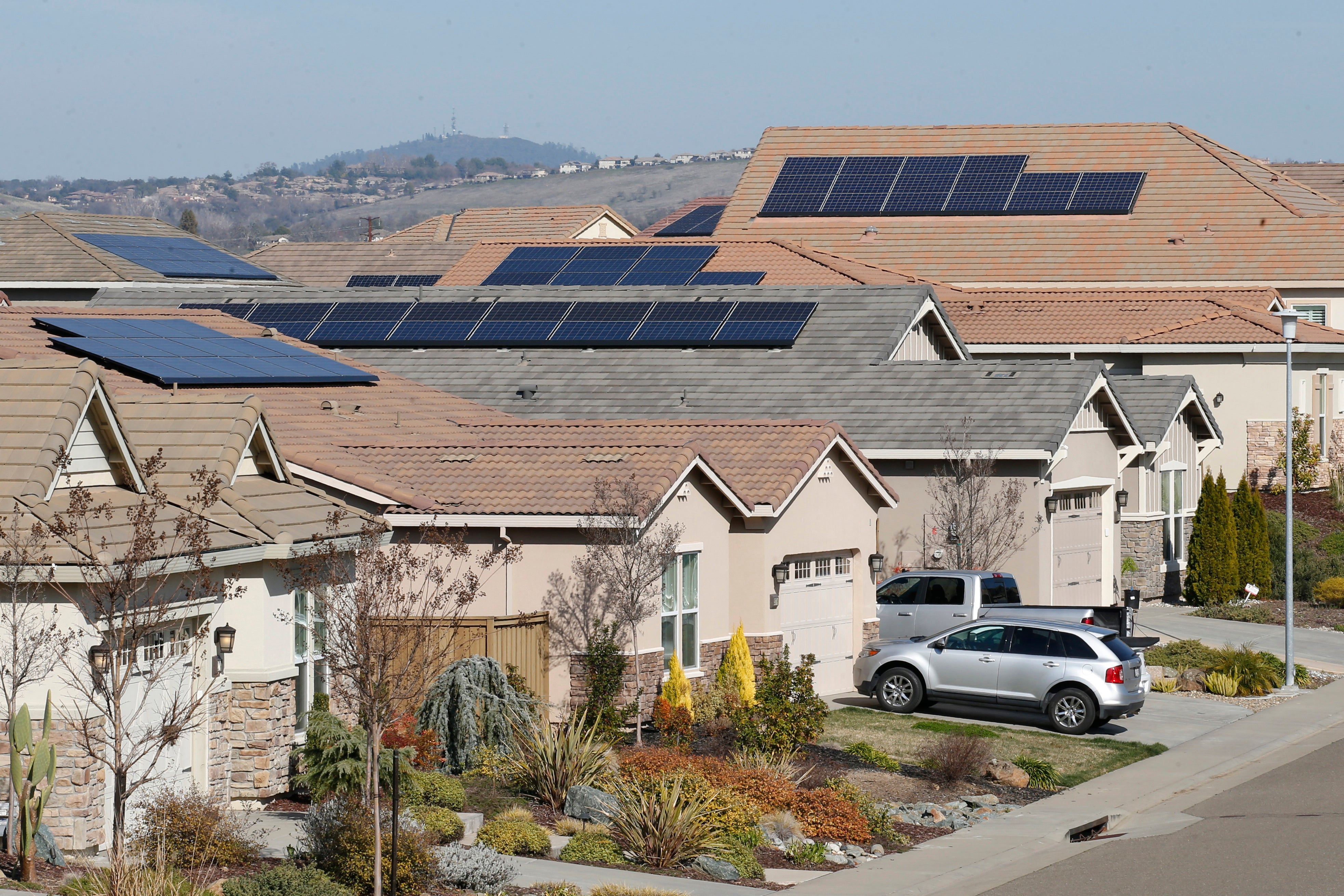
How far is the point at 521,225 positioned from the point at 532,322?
3992 centimetres

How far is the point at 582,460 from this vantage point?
933 inches

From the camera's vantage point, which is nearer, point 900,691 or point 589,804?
point 589,804

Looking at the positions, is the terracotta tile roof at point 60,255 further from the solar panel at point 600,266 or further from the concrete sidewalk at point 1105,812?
the concrete sidewalk at point 1105,812

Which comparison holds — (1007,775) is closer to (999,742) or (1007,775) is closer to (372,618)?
(999,742)

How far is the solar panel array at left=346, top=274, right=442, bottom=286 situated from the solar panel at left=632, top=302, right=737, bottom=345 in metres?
21.7

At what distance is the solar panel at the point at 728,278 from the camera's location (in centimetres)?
4438

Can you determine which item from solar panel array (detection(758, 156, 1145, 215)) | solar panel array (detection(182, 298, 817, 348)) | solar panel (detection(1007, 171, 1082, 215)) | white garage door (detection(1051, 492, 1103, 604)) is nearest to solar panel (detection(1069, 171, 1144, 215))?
solar panel array (detection(758, 156, 1145, 215))

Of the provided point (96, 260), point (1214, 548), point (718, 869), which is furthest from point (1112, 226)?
point (718, 869)

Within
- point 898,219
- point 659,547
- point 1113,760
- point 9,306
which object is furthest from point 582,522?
point 898,219

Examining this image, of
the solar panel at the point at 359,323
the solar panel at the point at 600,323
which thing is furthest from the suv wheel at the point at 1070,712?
the solar panel at the point at 359,323

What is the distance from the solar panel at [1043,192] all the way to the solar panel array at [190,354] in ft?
98.8

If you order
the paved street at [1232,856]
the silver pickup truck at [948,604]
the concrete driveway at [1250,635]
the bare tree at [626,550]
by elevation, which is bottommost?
the paved street at [1232,856]

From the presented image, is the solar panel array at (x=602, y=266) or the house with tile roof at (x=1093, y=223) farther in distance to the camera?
the house with tile roof at (x=1093, y=223)

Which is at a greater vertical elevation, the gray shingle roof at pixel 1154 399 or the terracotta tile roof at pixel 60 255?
the terracotta tile roof at pixel 60 255
